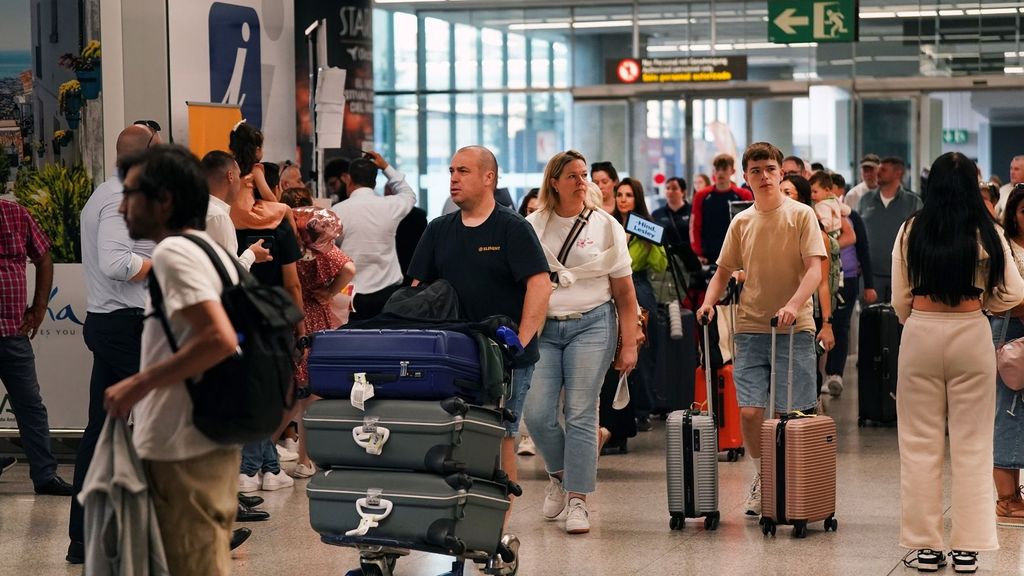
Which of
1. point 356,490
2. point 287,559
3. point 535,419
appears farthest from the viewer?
point 535,419

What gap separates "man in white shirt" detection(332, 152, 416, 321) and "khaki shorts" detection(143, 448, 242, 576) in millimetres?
4734

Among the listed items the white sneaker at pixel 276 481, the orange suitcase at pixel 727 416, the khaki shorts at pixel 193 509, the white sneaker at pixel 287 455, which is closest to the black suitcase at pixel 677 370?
the orange suitcase at pixel 727 416

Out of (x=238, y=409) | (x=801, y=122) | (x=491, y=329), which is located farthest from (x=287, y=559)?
(x=801, y=122)

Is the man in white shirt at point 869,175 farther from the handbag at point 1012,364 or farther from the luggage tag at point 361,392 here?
the luggage tag at point 361,392

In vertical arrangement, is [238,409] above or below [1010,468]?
above

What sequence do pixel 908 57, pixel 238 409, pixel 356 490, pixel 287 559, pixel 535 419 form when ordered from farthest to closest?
pixel 908 57 → pixel 535 419 → pixel 287 559 → pixel 356 490 → pixel 238 409

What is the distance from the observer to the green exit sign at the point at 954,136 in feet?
64.5

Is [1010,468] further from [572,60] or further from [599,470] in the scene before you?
[572,60]

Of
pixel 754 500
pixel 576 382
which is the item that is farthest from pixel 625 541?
pixel 754 500

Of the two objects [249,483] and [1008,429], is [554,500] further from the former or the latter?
[1008,429]

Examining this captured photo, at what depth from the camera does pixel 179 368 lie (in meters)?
3.40

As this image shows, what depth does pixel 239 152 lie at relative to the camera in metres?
6.72

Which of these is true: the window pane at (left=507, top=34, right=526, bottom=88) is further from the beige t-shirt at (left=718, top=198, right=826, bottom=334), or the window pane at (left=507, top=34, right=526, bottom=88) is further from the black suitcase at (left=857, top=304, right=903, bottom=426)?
the beige t-shirt at (left=718, top=198, right=826, bottom=334)

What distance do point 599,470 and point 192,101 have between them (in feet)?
10.4
